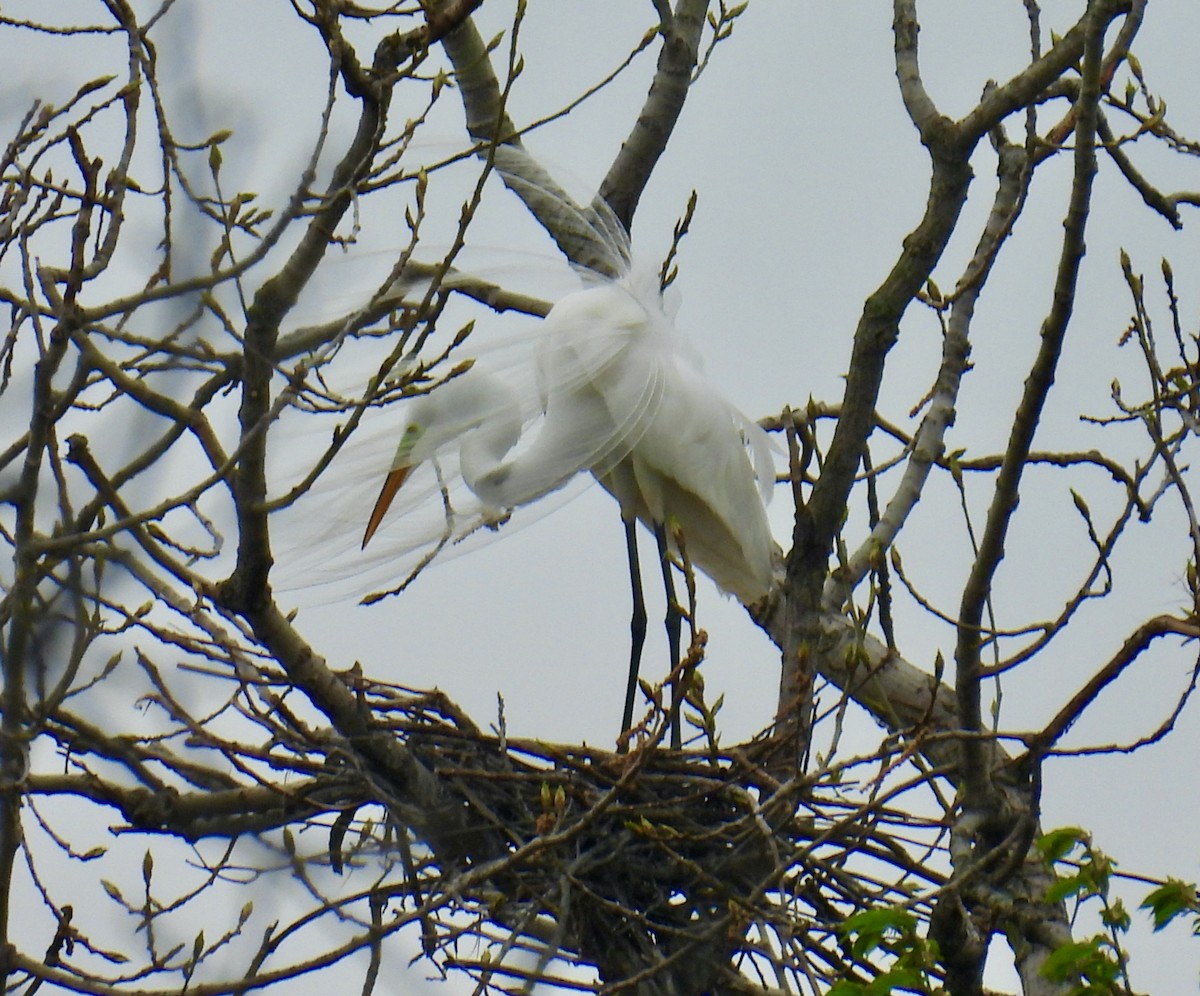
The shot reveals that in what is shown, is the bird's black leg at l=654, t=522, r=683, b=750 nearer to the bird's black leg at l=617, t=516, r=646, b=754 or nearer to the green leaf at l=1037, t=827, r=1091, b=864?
the bird's black leg at l=617, t=516, r=646, b=754

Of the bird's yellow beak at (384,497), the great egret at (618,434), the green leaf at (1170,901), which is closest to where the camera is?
the green leaf at (1170,901)

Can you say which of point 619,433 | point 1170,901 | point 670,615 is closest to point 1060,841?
point 1170,901

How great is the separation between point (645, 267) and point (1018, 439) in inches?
112

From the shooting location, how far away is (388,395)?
260 centimetres

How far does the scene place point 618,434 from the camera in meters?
4.92

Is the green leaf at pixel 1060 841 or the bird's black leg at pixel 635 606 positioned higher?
the bird's black leg at pixel 635 606

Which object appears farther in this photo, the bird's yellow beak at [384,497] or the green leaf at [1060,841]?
the bird's yellow beak at [384,497]

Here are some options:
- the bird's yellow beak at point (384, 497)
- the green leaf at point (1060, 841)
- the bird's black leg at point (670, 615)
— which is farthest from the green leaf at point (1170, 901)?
the bird's yellow beak at point (384, 497)

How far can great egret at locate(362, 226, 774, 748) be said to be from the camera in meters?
4.86

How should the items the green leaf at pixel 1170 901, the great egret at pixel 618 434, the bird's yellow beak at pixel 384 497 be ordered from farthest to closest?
the great egret at pixel 618 434 → the bird's yellow beak at pixel 384 497 → the green leaf at pixel 1170 901

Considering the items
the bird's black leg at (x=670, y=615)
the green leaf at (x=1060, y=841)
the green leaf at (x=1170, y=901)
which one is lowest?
the green leaf at (x=1170, y=901)

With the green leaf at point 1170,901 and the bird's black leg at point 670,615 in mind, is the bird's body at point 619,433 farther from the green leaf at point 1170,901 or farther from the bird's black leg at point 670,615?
the green leaf at point 1170,901

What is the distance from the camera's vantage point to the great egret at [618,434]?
4.86 metres

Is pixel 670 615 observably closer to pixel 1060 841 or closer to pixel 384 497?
pixel 384 497
